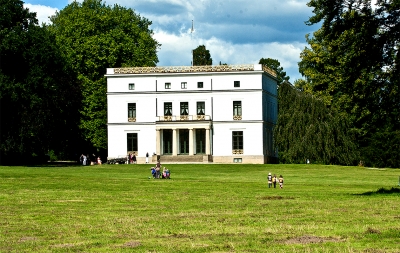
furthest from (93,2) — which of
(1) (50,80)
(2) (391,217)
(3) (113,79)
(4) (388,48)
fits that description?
(2) (391,217)

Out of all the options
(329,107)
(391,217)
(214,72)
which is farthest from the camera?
(214,72)

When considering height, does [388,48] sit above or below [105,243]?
above

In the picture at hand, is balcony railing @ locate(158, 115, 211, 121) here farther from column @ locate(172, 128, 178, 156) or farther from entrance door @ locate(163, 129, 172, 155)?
column @ locate(172, 128, 178, 156)

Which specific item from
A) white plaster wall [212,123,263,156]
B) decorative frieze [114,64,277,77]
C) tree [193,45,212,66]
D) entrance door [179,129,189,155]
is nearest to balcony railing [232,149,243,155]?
white plaster wall [212,123,263,156]

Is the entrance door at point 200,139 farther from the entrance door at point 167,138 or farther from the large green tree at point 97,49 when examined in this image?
the large green tree at point 97,49

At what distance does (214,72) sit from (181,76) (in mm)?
3544

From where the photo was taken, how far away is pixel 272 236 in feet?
59.4

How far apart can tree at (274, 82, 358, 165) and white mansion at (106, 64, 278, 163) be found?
23.3 feet

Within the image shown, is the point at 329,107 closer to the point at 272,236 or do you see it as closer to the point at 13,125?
the point at 13,125

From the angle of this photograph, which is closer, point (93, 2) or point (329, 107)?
point (329, 107)

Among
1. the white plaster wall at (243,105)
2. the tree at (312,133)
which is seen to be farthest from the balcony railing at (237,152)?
the tree at (312,133)

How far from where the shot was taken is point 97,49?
8662 centimetres

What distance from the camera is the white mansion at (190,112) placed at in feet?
287

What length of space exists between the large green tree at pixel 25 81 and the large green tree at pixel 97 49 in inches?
515
